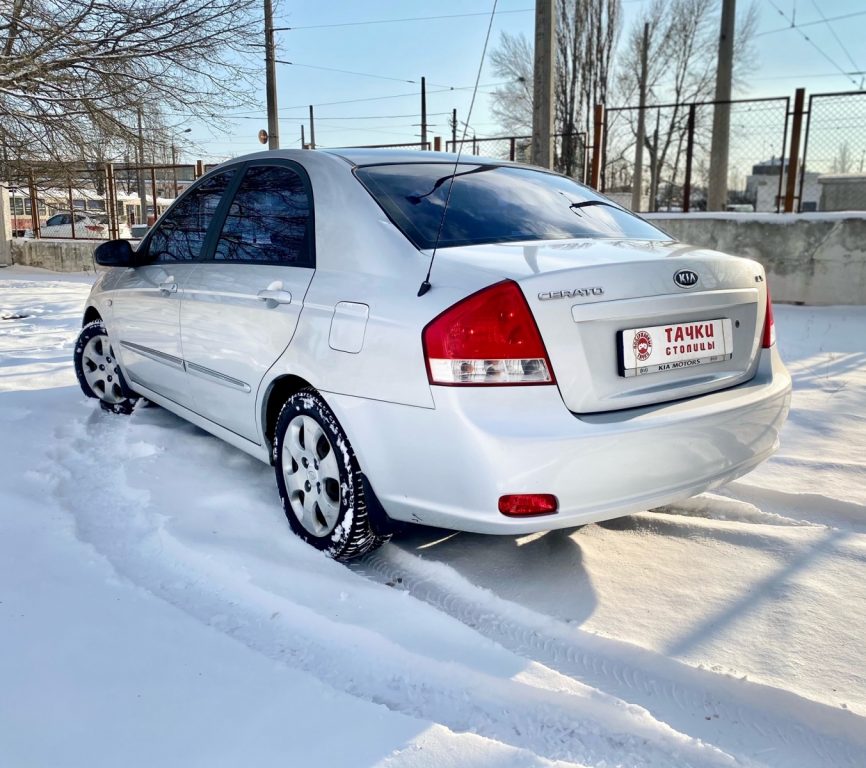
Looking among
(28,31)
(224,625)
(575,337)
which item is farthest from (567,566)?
(28,31)

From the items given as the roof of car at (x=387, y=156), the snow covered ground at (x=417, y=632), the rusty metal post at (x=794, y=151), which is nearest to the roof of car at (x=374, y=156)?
the roof of car at (x=387, y=156)

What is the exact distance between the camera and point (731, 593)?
2449 mm

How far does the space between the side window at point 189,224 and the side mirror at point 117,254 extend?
0.37 feet

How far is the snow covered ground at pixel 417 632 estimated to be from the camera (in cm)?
174

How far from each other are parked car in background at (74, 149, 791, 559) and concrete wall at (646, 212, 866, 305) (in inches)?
251

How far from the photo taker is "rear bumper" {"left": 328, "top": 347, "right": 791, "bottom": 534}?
2055 mm

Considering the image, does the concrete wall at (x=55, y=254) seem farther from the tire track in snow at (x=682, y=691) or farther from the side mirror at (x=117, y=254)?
the tire track in snow at (x=682, y=691)

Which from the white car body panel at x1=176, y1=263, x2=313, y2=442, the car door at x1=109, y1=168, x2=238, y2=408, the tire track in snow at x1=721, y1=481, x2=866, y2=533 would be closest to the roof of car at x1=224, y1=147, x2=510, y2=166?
the car door at x1=109, y1=168, x2=238, y2=408

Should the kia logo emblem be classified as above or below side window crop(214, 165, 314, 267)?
below

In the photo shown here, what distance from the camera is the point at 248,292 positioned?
2938 millimetres

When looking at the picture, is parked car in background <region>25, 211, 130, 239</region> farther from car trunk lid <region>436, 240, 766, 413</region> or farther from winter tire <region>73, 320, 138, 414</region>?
car trunk lid <region>436, 240, 766, 413</region>

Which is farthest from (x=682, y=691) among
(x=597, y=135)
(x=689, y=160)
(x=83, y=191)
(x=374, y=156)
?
(x=83, y=191)

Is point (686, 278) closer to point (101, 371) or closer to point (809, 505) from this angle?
point (809, 505)

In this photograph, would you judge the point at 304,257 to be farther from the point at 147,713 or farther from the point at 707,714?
the point at 707,714
